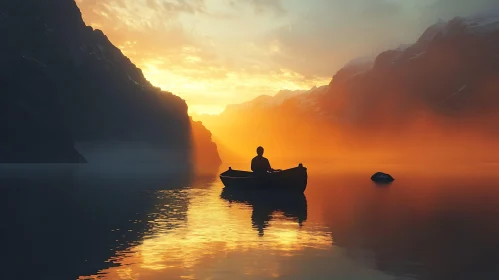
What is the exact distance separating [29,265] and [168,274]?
5.69m

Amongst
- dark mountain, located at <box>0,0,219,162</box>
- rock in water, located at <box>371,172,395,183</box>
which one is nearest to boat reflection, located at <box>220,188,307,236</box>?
rock in water, located at <box>371,172,395,183</box>

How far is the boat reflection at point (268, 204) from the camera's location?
2999cm

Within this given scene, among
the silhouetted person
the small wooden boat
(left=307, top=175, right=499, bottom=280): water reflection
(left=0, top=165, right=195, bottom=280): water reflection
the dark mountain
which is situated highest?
the dark mountain

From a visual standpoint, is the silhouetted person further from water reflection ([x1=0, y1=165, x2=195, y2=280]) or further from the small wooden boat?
water reflection ([x1=0, y1=165, x2=195, y2=280])

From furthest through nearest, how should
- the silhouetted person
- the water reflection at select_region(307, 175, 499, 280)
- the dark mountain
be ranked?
the dark mountain < the silhouetted person < the water reflection at select_region(307, 175, 499, 280)

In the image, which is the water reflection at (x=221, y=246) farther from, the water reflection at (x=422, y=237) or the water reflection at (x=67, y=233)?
the water reflection at (x=422, y=237)

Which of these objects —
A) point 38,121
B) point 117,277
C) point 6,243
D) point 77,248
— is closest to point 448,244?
point 117,277

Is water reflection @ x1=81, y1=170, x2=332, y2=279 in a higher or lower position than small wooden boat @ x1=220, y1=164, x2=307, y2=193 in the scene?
lower

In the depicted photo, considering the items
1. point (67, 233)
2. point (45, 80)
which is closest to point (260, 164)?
point (67, 233)

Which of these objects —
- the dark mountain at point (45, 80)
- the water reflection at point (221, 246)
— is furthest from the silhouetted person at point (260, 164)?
the dark mountain at point (45, 80)

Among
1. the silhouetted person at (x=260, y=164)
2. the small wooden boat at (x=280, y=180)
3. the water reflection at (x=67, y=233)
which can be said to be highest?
the silhouetted person at (x=260, y=164)

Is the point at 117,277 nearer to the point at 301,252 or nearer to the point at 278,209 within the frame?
the point at 301,252

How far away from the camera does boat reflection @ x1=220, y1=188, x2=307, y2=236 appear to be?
2999 cm

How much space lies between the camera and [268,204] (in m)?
40.6
